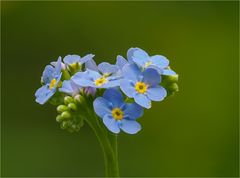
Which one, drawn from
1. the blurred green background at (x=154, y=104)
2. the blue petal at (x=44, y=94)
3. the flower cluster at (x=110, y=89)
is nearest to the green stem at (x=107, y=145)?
the flower cluster at (x=110, y=89)

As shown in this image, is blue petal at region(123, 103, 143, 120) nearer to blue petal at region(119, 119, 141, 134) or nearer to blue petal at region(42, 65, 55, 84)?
blue petal at region(119, 119, 141, 134)

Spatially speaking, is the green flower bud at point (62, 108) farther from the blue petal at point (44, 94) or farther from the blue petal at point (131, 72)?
the blue petal at point (131, 72)

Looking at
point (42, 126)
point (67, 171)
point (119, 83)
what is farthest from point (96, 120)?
point (42, 126)

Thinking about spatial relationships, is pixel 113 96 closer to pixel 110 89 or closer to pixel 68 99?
pixel 110 89

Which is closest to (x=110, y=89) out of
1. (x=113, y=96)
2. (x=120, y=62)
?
Answer: (x=113, y=96)

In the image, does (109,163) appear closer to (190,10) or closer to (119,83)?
(119,83)
